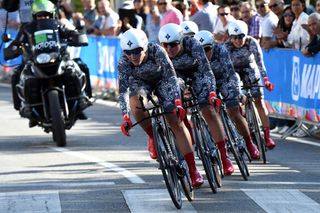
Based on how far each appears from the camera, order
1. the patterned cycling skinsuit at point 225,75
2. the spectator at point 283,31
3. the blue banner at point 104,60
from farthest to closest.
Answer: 1. the blue banner at point 104,60
2. the spectator at point 283,31
3. the patterned cycling skinsuit at point 225,75

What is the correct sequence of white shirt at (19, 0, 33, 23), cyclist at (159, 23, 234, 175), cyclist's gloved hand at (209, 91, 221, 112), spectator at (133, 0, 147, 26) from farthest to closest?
spectator at (133, 0, 147, 26) < white shirt at (19, 0, 33, 23) < cyclist at (159, 23, 234, 175) < cyclist's gloved hand at (209, 91, 221, 112)

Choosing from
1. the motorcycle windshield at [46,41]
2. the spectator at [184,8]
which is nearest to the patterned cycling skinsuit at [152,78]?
the motorcycle windshield at [46,41]

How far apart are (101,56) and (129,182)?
1417 centimetres

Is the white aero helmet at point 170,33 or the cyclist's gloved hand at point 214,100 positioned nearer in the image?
the white aero helmet at point 170,33

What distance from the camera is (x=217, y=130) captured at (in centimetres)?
1334

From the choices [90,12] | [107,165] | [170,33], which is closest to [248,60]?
[107,165]

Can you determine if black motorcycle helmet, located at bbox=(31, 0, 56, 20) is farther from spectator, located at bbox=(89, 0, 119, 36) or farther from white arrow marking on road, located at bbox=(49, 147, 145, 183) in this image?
spectator, located at bbox=(89, 0, 119, 36)

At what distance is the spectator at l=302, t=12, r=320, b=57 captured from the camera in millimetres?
18250

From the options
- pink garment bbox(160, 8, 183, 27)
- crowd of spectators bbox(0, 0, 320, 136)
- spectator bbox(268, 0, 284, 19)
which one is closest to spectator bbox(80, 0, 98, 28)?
crowd of spectators bbox(0, 0, 320, 136)

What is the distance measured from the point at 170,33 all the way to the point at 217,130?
1.40m

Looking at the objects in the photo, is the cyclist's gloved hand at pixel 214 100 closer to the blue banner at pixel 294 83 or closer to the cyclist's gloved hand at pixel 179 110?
the cyclist's gloved hand at pixel 179 110

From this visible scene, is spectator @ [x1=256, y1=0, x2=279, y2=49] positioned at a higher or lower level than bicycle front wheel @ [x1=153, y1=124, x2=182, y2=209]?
lower

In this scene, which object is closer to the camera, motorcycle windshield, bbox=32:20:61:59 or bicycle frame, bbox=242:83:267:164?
bicycle frame, bbox=242:83:267:164

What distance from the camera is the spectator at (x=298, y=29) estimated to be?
19219mm
